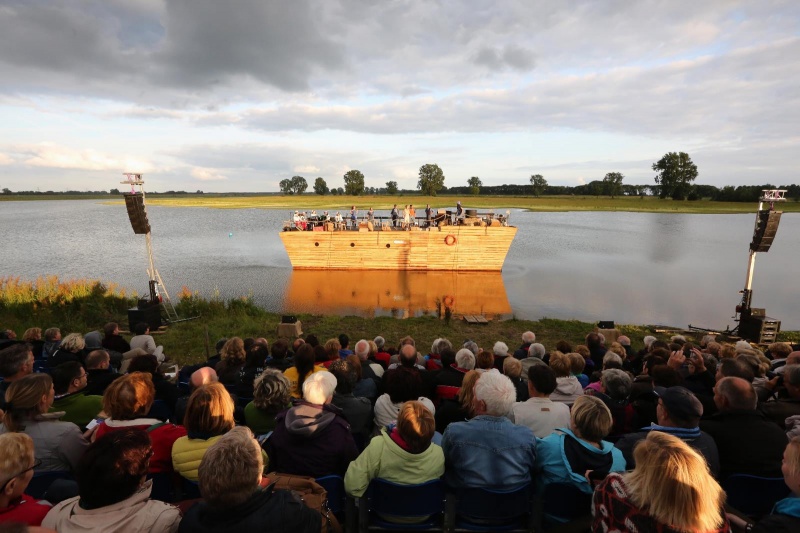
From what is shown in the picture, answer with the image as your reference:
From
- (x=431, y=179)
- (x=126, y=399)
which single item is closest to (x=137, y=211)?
(x=126, y=399)

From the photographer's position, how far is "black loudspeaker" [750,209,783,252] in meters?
11.5

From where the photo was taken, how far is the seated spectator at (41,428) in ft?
10.3

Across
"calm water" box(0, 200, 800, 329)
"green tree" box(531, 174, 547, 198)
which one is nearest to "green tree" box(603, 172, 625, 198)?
"green tree" box(531, 174, 547, 198)

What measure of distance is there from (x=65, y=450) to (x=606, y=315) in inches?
654

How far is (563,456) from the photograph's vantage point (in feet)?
9.95

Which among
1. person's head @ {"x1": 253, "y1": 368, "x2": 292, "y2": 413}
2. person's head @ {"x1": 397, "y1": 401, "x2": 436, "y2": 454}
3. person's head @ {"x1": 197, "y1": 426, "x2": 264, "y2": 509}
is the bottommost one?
person's head @ {"x1": 253, "y1": 368, "x2": 292, "y2": 413}

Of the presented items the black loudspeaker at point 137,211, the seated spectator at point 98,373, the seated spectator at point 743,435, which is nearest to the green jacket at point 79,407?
the seated spectator at point 98,373

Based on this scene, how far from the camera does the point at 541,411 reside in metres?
3.85

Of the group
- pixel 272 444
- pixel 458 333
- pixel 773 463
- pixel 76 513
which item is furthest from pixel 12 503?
pixel 458 333

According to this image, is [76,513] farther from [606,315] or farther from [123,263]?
[123,263]

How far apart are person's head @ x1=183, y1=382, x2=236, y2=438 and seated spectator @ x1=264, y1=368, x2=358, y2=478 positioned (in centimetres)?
43

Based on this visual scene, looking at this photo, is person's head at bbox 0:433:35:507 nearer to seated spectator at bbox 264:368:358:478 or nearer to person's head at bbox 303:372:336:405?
seated spectator at bbox 264:368:358:478

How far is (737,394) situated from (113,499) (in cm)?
427

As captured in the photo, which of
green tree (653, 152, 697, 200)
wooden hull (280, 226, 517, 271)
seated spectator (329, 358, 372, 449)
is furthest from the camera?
green tree (653, 152, 697, 200)
